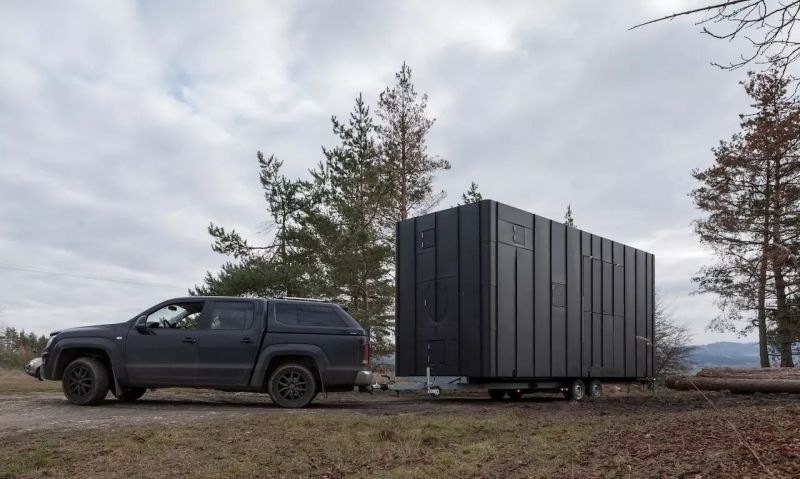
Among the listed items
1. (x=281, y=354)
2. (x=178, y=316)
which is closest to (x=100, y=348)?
(x=178, y=316)

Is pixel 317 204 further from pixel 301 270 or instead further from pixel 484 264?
pixel 484 264

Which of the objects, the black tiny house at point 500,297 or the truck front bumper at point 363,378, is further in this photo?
the black tiny house at point 500,297

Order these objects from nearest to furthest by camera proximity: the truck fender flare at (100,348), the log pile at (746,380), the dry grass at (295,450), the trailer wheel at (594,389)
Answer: the dry grass at (295,450)
the truck fender flare at (100,348)
the log pile at (746,380)
the trailer wheel at (594,389)

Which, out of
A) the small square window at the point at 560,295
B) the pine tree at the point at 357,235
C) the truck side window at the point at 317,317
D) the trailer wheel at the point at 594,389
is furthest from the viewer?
the pine tree at the point at 357,235

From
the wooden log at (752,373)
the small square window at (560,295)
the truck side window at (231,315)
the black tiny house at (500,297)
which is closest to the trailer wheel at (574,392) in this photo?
the black tiny house at (500,297)

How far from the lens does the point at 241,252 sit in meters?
26.4

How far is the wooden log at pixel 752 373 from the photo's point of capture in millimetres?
13441

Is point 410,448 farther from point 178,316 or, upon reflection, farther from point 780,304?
point 780,304

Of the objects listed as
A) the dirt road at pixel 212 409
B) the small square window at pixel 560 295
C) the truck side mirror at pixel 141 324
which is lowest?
the dirt road at pixel 212 409

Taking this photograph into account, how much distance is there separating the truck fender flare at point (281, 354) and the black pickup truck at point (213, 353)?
16mm

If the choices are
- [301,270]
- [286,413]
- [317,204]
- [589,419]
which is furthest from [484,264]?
[317,204]

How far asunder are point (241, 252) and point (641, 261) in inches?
620

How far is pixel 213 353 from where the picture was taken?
10.7m

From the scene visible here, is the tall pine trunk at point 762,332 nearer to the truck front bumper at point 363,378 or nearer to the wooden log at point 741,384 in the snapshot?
the wooden log at point 741,384
